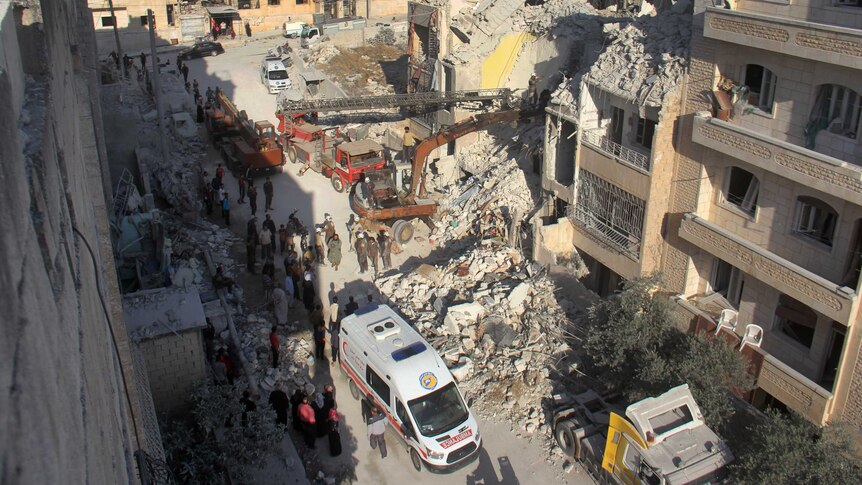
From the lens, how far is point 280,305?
19.9 metres

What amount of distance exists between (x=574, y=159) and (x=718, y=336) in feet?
25.1

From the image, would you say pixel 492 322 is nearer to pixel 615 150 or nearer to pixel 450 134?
pixel 615 150

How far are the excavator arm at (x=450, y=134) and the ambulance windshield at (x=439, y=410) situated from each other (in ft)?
38.8

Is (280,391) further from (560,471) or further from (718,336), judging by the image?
(718,336)

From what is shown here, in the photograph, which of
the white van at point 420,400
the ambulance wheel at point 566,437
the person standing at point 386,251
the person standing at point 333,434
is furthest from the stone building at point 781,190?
the person standing at point 386,251

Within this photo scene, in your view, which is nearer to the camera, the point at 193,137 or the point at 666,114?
the point at 666,114

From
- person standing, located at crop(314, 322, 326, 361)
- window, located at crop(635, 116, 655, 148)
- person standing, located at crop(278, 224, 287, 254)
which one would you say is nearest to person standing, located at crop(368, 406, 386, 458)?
person standing, located at crop(314, 322, 326, 361)

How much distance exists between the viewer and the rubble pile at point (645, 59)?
1811 cm

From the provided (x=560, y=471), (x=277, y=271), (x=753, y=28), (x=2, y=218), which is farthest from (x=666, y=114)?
(x=2, y=218)

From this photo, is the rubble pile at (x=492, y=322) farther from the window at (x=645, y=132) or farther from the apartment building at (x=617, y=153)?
the window at (x=645, y=132)

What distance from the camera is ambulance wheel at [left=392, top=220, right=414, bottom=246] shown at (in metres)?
25.4

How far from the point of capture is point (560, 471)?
15828 millimetres

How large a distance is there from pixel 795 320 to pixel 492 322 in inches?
278

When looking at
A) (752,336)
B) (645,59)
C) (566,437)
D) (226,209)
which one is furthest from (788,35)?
(226,209)
